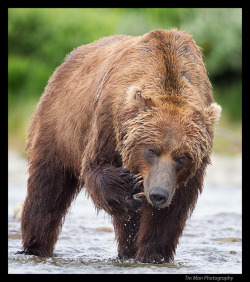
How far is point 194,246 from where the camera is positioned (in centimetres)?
902

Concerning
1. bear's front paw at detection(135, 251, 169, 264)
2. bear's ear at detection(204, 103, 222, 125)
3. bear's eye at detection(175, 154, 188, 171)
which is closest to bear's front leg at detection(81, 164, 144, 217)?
bear's eye at detection(175, 154, 188, 171)

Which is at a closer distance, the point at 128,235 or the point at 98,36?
the point at 128,235

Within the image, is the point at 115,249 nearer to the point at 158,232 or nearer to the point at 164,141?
the point at 158,232

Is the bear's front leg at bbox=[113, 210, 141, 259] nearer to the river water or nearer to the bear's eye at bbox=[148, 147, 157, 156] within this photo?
the river water

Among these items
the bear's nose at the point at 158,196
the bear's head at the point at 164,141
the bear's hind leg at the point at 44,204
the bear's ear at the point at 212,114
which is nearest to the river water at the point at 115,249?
the bear's hind leg at the point at 44,204

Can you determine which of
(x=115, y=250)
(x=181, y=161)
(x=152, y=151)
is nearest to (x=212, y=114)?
(x=181, y=161)

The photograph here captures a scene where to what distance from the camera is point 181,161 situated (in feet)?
21.2

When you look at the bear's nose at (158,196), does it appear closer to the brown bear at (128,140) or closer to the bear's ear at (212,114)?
the brown bear at (128,140)

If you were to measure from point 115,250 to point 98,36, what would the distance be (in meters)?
19.0

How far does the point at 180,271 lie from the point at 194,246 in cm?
204

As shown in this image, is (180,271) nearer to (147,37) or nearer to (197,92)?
(197,92)

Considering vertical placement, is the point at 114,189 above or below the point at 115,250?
above

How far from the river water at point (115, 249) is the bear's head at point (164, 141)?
1.10 metres
